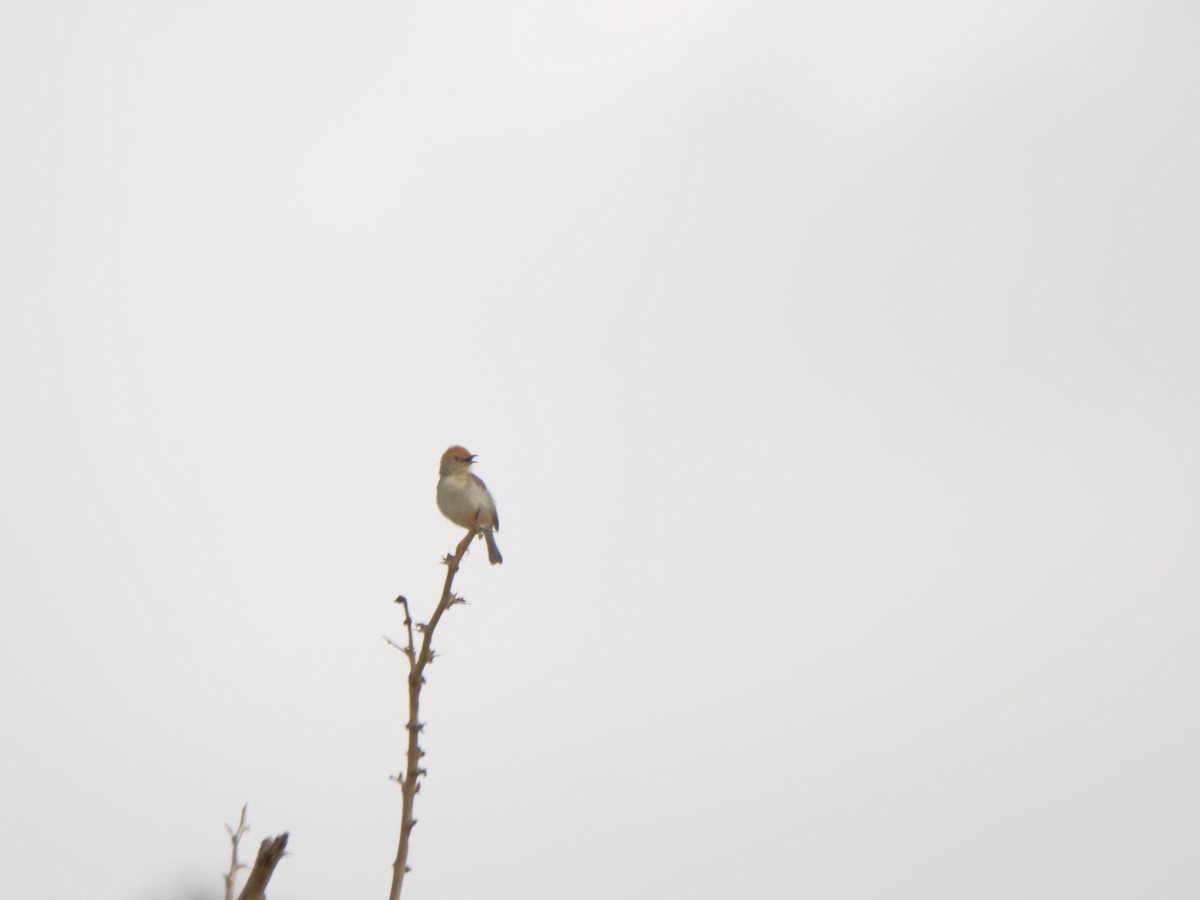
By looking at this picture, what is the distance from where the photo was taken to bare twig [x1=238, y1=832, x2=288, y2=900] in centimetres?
394

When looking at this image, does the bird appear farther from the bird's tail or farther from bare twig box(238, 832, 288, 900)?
bare twig box(238, 832, 288, 900)

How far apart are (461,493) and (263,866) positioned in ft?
28.1

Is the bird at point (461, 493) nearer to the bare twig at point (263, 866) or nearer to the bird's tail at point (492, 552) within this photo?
the bird's tail at point (492, 552)

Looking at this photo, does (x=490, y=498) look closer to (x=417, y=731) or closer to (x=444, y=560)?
(x=444, y=560)

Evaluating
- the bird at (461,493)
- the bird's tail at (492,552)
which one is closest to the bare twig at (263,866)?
the bird at (461,493)

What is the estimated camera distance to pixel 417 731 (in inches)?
185

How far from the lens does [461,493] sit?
492 inches

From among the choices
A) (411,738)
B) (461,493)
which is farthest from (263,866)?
(461,493)

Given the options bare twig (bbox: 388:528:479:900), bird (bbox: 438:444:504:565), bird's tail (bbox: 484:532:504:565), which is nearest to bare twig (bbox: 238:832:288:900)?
bare twig (bbox: 388:528:479:900)

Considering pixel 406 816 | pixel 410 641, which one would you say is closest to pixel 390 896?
pixel 406 816

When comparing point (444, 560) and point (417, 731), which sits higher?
point (444, 560)

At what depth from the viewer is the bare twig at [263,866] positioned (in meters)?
3.94

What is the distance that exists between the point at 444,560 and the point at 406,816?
1.92 m

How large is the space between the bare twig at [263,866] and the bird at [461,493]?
8.20 meters
